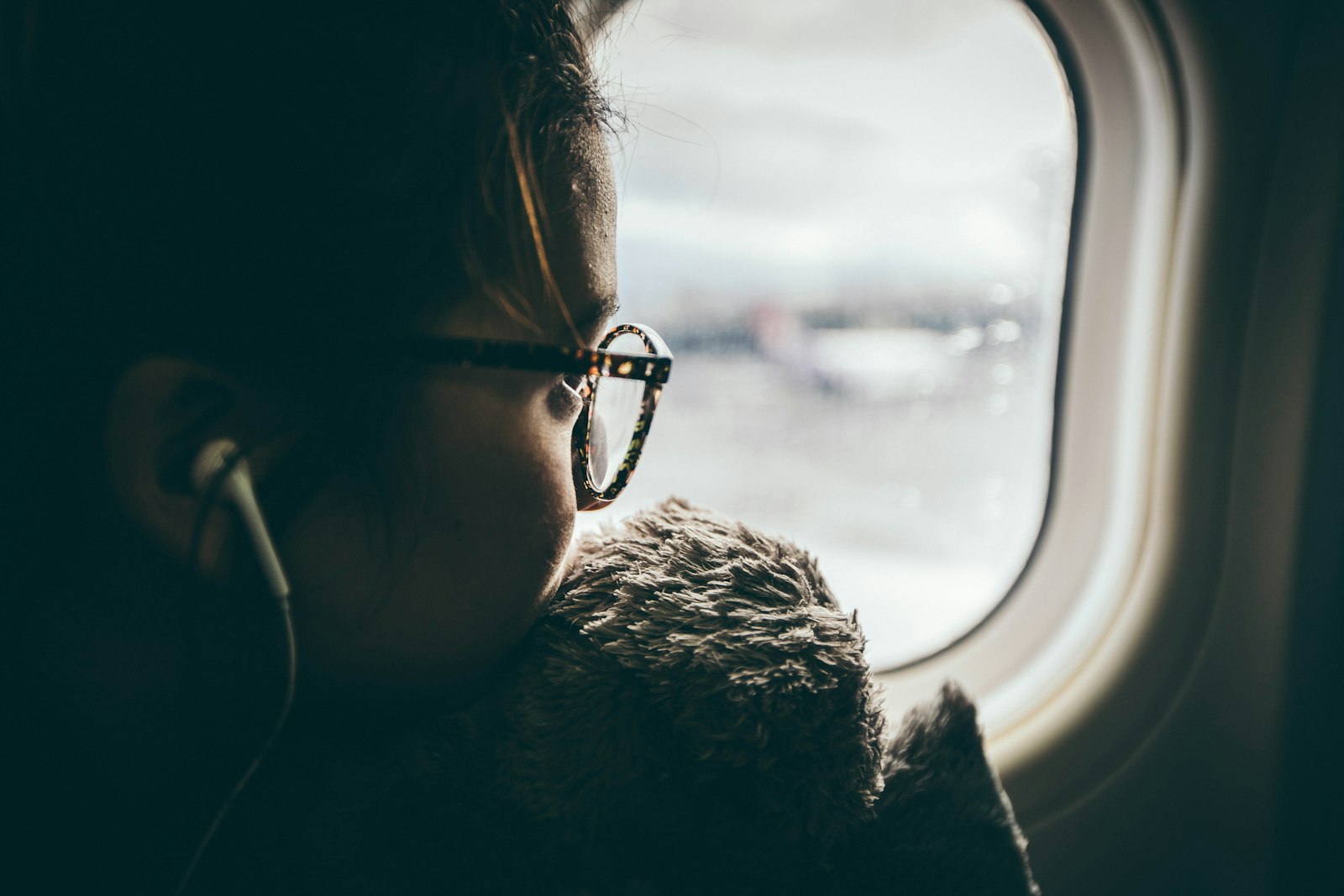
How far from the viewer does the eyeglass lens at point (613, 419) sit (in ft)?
2.23

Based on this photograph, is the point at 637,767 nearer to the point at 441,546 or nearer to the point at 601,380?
the point at 441,546

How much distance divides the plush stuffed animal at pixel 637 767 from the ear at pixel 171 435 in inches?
8.5

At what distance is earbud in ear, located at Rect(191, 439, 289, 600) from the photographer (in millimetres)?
474

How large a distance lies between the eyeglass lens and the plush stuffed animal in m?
0.14

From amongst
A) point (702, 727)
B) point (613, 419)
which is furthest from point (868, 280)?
point (702, 727)

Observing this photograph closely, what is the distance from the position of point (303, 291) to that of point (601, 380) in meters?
0.28

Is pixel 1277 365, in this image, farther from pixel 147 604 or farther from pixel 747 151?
pixel 147 604

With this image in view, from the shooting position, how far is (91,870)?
0.54 m

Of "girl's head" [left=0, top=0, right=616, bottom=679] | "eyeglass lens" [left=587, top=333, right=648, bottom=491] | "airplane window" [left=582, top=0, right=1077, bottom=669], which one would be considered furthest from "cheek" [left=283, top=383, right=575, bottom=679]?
"airplane window" [left=582, top=0, right=1077, bottom=669]

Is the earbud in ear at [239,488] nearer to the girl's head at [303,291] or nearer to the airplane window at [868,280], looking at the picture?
the girl's head at [303,291]

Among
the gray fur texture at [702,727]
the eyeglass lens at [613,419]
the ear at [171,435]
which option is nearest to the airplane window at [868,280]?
the eyeglass lens at [613,419]

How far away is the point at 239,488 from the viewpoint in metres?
0.48

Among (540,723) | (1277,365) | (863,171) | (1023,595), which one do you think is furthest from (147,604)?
(1277,365)

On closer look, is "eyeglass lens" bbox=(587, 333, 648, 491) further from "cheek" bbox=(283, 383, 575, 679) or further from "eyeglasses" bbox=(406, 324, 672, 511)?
"cheek" bbox=(283, 383, 575, 679)
